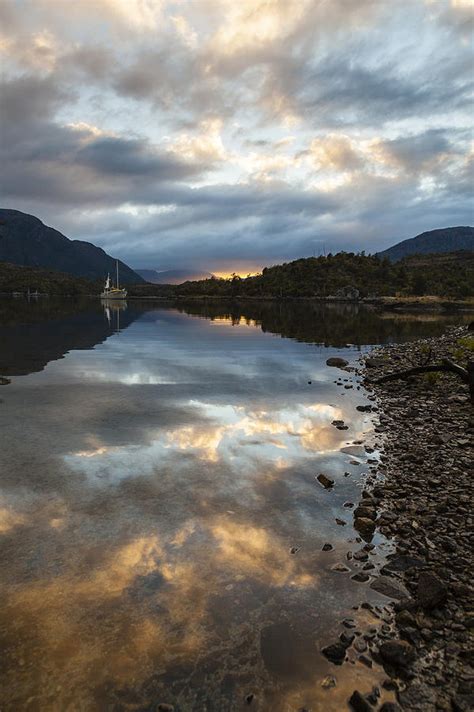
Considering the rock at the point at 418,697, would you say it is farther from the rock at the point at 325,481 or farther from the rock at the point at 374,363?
the rock at the point at 374,363

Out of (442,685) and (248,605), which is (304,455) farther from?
(442,685)

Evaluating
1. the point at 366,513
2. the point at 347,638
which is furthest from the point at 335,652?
the point at 366,513

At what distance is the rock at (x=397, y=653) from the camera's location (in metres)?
7.35

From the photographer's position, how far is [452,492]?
12969mm

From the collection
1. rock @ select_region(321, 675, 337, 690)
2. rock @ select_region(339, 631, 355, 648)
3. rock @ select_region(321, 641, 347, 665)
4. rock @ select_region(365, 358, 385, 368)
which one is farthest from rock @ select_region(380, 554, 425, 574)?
rock @ select_region(365, 358, 385, 368)

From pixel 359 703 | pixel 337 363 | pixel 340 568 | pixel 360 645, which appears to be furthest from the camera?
pixel 337 363

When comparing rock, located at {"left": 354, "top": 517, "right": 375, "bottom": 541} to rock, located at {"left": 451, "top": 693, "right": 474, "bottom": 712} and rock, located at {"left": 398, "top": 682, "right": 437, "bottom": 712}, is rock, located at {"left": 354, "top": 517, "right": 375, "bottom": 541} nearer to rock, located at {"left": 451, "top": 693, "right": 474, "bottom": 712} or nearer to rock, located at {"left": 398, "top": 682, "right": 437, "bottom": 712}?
rock, located at {"left": 398, "top": 682, "right": 437, "bottom": 712}

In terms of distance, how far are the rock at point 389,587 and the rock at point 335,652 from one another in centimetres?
182

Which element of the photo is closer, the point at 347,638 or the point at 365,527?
the point at 347,638

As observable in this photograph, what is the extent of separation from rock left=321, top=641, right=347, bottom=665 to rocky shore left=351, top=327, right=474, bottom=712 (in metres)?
0.55

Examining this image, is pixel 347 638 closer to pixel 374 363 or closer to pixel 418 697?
pixel 418 697

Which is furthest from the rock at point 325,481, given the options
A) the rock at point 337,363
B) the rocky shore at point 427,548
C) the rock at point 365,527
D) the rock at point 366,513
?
the rock at point 337,363

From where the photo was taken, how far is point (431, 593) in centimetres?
865

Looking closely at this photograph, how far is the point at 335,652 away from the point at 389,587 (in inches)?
87.0
